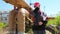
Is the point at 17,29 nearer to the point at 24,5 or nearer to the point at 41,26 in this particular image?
the point at 24,5

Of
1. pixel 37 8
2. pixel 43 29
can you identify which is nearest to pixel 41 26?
pixel 43 29

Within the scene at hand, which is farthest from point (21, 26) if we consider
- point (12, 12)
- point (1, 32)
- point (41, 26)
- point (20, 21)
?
point (1, 32)

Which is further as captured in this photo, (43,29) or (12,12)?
(12,12)

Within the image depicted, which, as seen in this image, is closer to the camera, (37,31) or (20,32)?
(37,31)

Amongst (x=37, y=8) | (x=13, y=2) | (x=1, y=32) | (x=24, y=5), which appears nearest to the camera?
(x=37, y=8)

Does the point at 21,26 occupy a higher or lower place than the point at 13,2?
lower

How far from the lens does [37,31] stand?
208 cm

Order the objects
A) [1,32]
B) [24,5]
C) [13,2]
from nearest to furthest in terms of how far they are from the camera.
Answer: [13,2], [24,5], [1,32]

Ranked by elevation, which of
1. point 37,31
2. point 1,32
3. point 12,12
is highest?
point 12,12

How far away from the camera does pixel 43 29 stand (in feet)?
6.89

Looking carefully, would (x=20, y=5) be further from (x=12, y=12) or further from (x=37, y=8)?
(x=37, y=8)

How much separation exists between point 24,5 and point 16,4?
134 mm

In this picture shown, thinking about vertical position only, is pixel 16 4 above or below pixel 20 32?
above

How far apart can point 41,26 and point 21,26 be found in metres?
0.42
